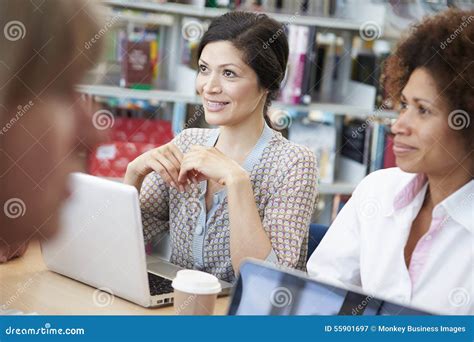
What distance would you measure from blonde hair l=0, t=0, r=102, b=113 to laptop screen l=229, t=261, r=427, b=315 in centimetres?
52

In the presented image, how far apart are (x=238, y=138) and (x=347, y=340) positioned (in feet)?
2.69

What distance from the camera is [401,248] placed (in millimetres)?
1468

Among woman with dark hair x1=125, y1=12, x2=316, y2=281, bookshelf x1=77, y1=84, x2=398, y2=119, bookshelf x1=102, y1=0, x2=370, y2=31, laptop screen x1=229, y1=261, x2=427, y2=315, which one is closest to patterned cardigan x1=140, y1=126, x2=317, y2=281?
woman with dark hair x1=125, y1=12, x2=316, y2=281

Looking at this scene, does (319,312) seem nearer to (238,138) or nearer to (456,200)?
(456,200)

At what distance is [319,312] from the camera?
3.12 feet
